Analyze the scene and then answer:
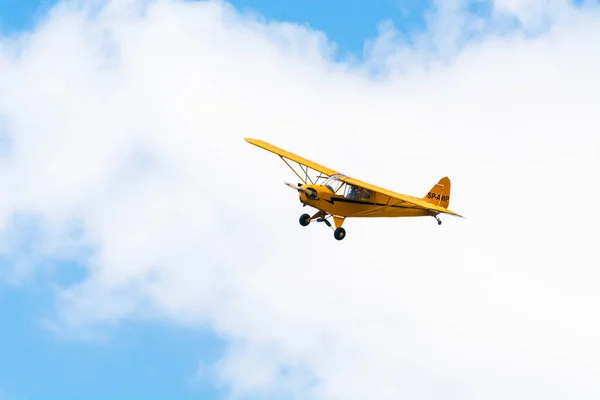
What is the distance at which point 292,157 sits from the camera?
52.2 meters

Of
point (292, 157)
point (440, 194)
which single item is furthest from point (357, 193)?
point (440, 194)

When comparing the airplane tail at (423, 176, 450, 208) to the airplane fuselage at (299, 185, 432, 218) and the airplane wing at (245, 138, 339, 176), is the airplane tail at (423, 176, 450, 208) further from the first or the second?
the airplane wing at (245, 138, 339, 176)

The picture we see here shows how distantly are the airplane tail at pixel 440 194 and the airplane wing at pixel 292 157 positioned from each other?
6179 millimetres

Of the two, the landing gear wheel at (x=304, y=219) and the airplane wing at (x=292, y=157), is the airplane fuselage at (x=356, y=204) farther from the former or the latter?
the airplane wing at (x=292, y=157)

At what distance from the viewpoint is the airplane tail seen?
53.4 meters

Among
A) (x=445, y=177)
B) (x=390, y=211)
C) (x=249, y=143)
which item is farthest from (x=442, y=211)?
(x=249, y=143)

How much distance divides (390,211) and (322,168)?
153 inches

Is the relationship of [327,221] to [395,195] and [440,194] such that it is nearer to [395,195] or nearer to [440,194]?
[395,195]

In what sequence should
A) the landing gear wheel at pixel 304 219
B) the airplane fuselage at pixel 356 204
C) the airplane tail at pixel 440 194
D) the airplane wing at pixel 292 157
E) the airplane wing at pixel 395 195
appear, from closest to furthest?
the airplane fuselage at pixel 356 204, the airplane wing at pixel 395 195, the landing gear wheel at pixel 304 219, the airplane wing at pixel 292 157, the airplane tail at pixel 440 194

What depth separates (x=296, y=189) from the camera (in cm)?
4616

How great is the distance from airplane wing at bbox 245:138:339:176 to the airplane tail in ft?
20.3

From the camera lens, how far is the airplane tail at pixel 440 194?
53375 mm

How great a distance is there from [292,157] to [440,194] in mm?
7775

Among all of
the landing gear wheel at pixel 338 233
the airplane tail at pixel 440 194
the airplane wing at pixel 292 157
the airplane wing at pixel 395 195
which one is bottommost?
the landing gear wheel at pixel 338 233
